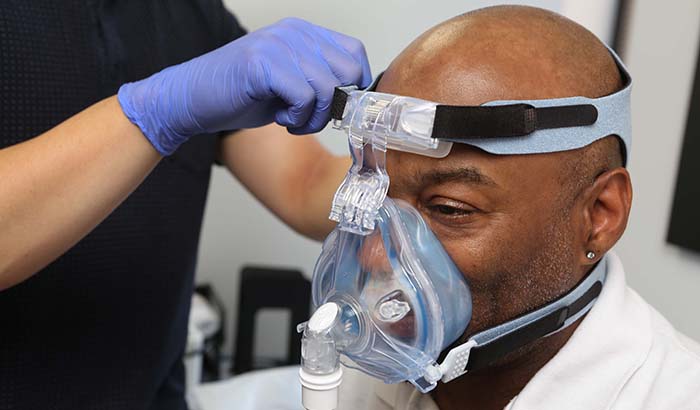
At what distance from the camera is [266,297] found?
241 cm

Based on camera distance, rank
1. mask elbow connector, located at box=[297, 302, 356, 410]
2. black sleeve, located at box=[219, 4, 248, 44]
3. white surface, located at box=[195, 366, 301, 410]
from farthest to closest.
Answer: white surface, located at box=[195, 366, 301, 410]
black sleeve, located at box=[219, 4, 248, 44]
mask elbow connector, located at box=[297, 302, 356, 410]

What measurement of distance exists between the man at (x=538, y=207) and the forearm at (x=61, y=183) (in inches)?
16.7

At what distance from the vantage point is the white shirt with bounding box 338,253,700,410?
967 mm

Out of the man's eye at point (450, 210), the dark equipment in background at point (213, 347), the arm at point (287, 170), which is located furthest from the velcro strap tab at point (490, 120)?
the dark equipment in background at point (213, 347)

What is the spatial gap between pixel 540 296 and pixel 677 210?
Result: 0.82m

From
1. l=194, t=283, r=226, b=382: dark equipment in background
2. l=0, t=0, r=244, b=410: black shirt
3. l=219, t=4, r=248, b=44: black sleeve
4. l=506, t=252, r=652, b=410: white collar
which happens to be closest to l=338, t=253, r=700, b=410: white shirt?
l=506, t=252, r=652, b=410: white collar

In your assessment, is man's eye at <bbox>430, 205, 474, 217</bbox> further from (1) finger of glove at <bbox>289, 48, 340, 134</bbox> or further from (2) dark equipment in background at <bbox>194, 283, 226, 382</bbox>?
(2) dark equipment in background at <bbox>194, 283, 226, 382</bbox>

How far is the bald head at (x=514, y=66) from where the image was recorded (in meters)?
0.93

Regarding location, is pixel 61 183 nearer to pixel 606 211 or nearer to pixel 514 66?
pixel 514 66

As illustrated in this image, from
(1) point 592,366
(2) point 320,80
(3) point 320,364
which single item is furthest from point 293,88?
(1) point 592,366

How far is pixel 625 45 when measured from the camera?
175 cm

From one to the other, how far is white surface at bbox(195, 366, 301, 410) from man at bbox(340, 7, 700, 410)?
1.15 meters

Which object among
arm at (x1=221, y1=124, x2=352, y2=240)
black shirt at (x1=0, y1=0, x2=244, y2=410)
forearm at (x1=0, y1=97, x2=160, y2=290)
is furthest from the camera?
arm at (x1=221, y1=124, x2=352, y2=240)

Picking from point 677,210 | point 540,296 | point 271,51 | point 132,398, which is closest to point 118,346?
point 132,398
